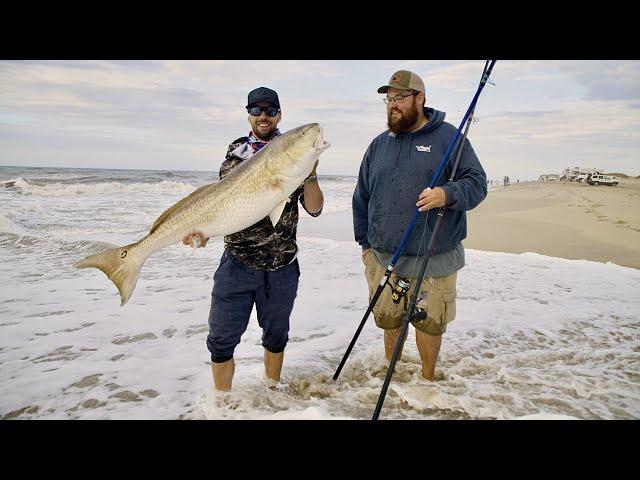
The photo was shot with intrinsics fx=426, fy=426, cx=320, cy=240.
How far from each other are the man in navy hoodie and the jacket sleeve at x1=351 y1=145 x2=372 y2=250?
14 cm

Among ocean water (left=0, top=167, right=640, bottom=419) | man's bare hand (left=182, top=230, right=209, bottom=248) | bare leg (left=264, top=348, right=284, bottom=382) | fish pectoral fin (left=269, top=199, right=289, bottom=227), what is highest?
fish pectoral fin (left=269, top=199, right=289, bottom=227)

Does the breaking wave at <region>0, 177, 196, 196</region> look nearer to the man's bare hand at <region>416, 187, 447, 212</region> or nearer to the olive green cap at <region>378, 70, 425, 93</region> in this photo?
the olive green cap at <region>378, 70, 425, 93</region>

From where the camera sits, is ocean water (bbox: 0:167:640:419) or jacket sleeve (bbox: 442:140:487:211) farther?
ocean water (bbox: 0:167:640:419)

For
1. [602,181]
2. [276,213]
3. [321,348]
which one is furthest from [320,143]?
[602,181]

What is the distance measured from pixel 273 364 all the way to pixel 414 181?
195cm

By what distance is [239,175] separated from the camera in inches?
119

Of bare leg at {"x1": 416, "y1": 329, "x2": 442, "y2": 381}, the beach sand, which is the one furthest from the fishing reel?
the beach sand

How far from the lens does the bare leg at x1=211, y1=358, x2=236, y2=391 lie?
11.1 ft

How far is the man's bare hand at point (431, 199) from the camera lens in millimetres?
3133

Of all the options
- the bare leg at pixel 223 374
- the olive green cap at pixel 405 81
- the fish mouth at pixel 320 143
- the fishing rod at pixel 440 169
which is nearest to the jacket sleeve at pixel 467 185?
the fishing rod at pixel 440 169

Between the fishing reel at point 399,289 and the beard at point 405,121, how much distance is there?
4.23 ft

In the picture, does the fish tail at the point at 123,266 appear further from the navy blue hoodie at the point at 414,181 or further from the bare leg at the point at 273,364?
the navy blue hoodie at the point at 414,181
